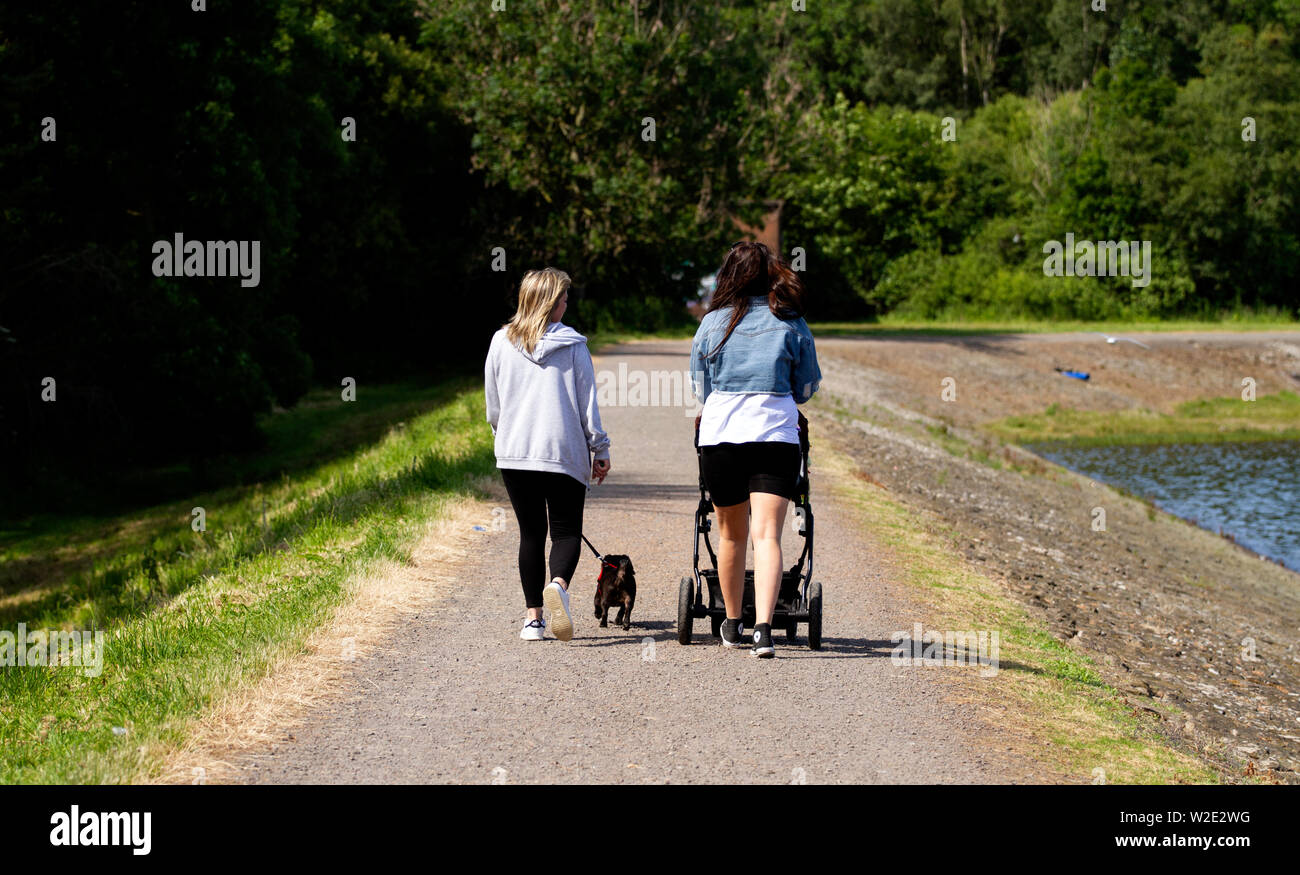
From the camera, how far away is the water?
19.4m

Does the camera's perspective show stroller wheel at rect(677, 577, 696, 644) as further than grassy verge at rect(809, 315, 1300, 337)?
No

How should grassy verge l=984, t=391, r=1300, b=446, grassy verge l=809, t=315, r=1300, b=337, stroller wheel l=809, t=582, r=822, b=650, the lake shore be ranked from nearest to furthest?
stroller wheel l=809, t=582, r=822, b=650 → the lake shore → grassy verge l=984, t=391, r=1300, b=446 → grassy verge l=809, t=315, r=1300, b=337

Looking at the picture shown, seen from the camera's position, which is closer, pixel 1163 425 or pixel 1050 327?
pixel 1163 425

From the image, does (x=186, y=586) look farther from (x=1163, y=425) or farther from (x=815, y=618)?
(x=1163, y=425)

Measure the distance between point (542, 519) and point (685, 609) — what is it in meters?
0.94

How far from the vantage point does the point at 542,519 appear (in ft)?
24.7

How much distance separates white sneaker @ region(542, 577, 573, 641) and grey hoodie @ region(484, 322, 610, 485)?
646 mm

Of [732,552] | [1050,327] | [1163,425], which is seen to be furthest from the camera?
[1050,327]

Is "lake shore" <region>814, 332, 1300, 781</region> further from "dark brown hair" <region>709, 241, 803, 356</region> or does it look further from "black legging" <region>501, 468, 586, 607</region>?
"black legging" <region>501, 468, 586, 607</region>

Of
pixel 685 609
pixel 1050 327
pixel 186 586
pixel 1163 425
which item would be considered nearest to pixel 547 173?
pixel 1163 425

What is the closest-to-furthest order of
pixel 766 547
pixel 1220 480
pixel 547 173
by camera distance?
pixel 766 547 < pixel 1220 480 < pixel 547 173

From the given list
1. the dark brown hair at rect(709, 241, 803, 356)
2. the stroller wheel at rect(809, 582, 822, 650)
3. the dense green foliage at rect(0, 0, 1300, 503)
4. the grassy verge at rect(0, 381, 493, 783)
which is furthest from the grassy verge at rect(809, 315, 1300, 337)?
the dark brown hair at rect(709, 241, 803, 356)
